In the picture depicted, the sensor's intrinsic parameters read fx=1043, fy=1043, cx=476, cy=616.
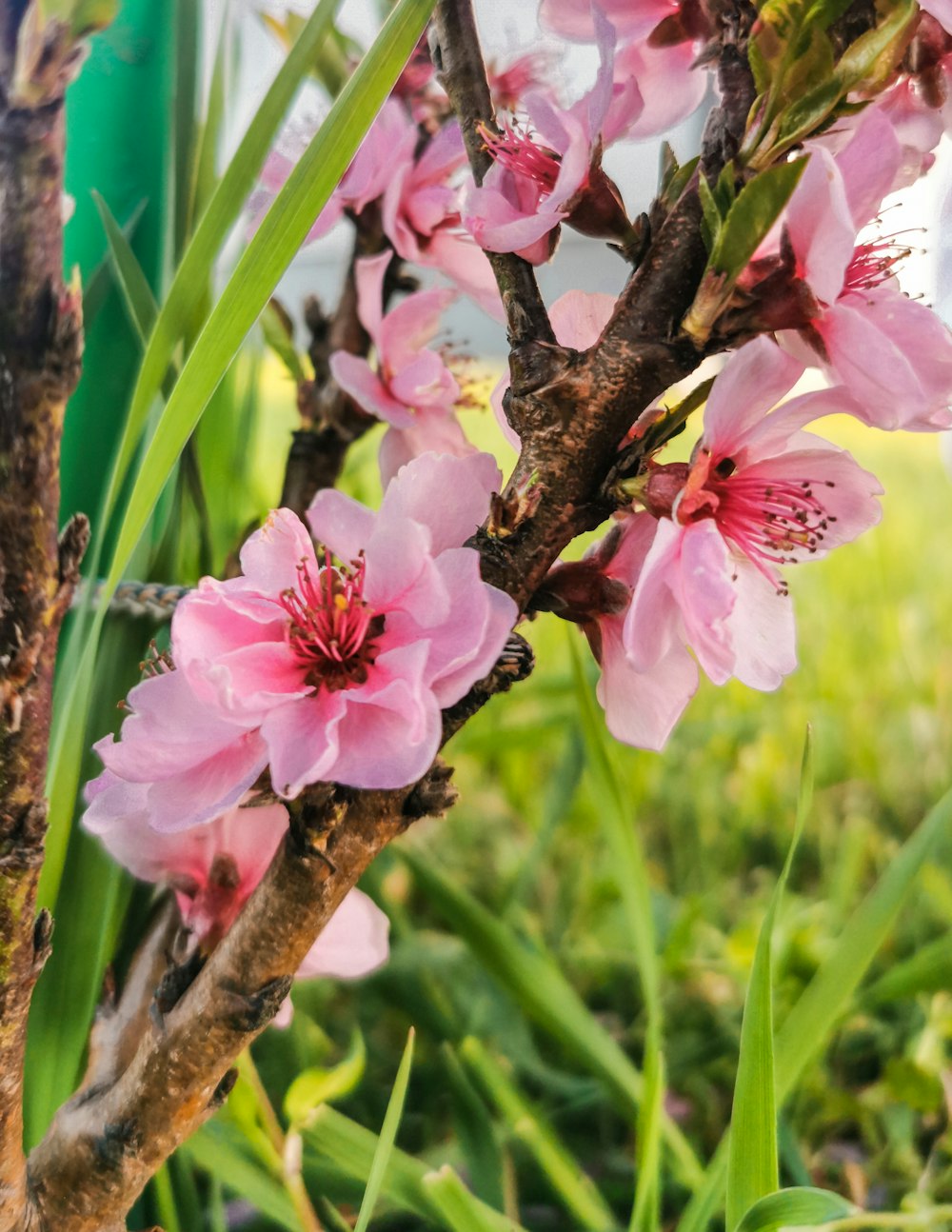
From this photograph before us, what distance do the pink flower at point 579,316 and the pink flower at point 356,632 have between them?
64mm

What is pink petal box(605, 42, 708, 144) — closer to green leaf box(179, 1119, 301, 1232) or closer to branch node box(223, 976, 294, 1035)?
branch node box(223, 976, 294, 1035)

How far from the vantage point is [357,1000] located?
2.22ft

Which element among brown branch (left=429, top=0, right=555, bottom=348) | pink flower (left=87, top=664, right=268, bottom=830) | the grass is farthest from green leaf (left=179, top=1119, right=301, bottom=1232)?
brown branch (left=429, top=0, right=555, bottom=348)

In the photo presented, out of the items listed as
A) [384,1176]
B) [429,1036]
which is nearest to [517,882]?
[429,1036]

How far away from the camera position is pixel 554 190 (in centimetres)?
27

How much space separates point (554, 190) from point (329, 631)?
→ 13cm

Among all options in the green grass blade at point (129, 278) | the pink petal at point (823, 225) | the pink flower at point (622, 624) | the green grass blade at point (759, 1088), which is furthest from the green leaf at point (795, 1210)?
the green grass blade at point (129, 278)

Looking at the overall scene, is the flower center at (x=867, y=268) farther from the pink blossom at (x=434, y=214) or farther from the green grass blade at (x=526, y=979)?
the green grass blade at (x=526, y=979)

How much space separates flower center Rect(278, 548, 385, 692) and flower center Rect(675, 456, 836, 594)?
0.28 ft

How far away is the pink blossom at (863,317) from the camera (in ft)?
0.75

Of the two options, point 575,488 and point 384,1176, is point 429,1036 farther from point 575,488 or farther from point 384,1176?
point 575,488

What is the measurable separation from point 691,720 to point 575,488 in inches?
32.2

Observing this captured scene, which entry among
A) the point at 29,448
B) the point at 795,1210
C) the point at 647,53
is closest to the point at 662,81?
the point at 647,53

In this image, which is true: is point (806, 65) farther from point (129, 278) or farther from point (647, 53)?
point (129, 278)
